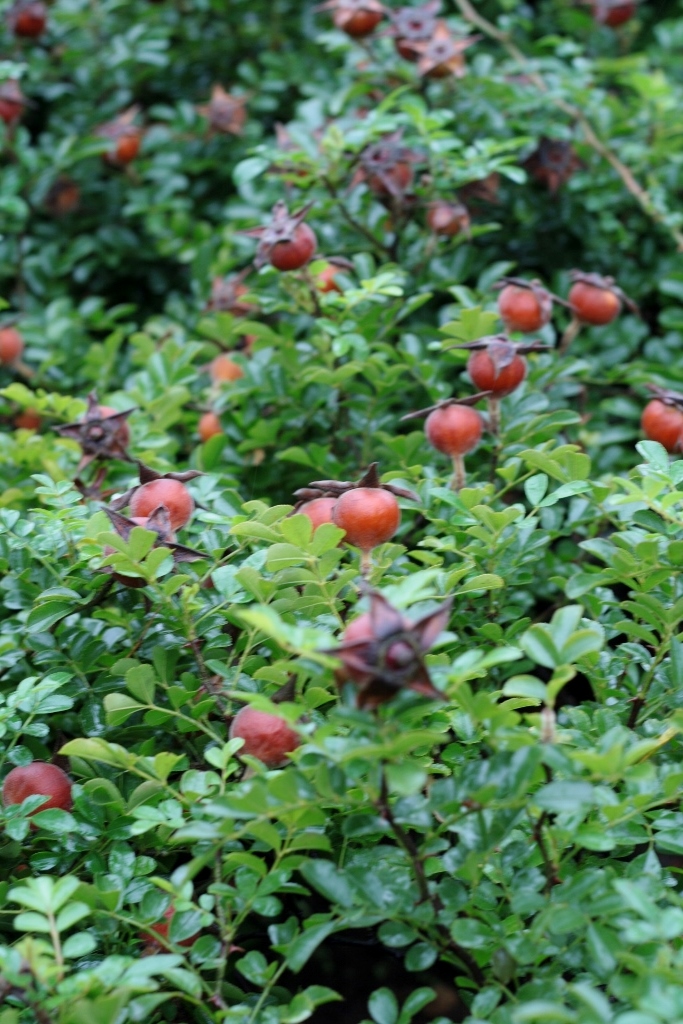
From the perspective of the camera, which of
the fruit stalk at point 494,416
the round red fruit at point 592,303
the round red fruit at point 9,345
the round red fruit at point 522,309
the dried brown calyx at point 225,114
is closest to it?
the fruit stalk at point 494,416

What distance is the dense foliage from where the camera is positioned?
808 millimetres

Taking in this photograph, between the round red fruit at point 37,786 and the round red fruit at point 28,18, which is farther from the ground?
the round red fruit at point 28,18

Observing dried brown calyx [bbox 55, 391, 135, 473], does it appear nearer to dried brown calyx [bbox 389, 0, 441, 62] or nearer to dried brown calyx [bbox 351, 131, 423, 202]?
dried brown calyx [bbox 351, 131, 423, 202]

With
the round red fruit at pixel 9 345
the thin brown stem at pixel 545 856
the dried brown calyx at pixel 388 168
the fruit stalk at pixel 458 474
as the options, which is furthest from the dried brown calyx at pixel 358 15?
the thin brown stem at pixel 545 856

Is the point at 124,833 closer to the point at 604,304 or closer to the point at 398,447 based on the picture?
the point at 398,447

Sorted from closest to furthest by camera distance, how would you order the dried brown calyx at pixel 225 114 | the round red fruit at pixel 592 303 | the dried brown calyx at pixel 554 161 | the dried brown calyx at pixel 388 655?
the dried brown calyx at pixel 388 655 < the round red fruit at pixel 592 303 < the dried brown calyx at pixel 554 161 < the dried brown calyx at pixel 225 114

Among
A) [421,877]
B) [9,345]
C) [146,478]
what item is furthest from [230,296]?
[421,877]

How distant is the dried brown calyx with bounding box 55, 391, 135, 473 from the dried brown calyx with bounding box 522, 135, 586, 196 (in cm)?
97

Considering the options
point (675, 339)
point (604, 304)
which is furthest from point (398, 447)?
point (675, 339)

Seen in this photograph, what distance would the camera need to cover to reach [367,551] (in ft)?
3.32

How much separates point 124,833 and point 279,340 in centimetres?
76

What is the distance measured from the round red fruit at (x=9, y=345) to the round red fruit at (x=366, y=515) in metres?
0.96

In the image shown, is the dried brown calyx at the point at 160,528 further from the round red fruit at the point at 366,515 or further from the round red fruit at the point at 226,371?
the round red fruit at the point at 226,371

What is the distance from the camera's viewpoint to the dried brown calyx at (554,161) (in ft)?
6.25
